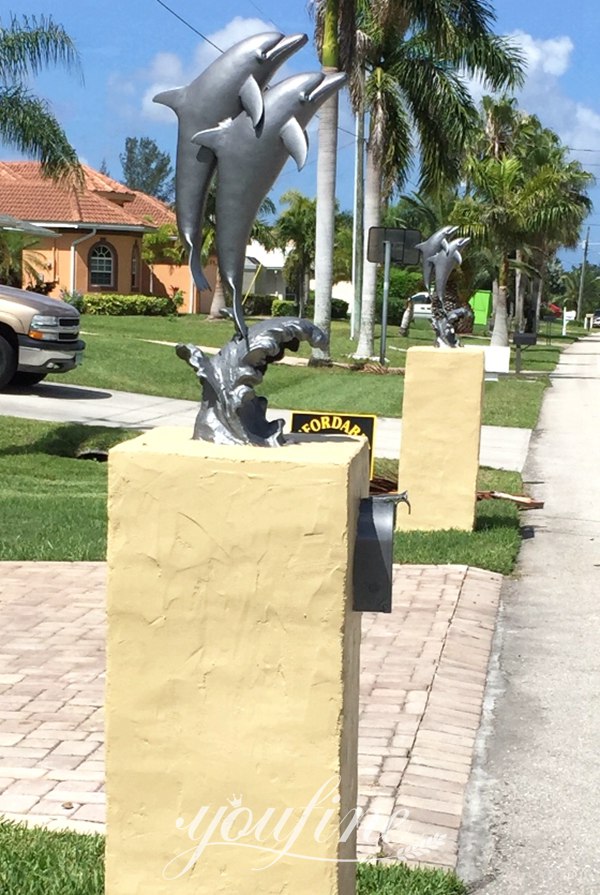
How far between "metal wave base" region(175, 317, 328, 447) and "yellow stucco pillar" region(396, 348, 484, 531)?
19.6 ft

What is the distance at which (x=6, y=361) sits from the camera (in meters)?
17.0

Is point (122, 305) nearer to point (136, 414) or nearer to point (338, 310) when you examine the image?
point (338, 310)

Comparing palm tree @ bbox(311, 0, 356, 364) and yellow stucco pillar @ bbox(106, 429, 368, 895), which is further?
palm tree @ bbox(311, 0, 356, 364)

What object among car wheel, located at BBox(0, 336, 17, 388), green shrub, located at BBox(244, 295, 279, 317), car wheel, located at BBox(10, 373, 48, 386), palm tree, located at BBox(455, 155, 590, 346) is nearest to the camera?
car wheel, located at BBox(0, 336, 17, 388)

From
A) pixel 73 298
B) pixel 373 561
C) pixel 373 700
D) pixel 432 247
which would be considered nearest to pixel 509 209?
pixel 73 298

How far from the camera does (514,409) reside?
67.9ft

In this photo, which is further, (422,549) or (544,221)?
(544,221)

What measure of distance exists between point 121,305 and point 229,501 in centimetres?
3697

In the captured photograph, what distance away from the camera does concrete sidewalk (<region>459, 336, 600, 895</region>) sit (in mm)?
4512

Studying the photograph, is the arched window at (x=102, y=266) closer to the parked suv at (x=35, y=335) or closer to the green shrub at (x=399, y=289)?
the green shrub at (x=399, y=289)

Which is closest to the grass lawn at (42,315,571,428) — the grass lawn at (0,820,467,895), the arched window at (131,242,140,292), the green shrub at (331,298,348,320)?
the grass lawn at (0,820,467,895)

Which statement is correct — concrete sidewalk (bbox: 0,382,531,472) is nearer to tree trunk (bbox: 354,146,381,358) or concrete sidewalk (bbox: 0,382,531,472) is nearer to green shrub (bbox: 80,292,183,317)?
tree trunk (bbox: 354,146,381,358)

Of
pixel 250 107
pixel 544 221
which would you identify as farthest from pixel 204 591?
pixel 544 221

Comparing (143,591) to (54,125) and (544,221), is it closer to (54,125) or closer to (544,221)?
(54,125)
